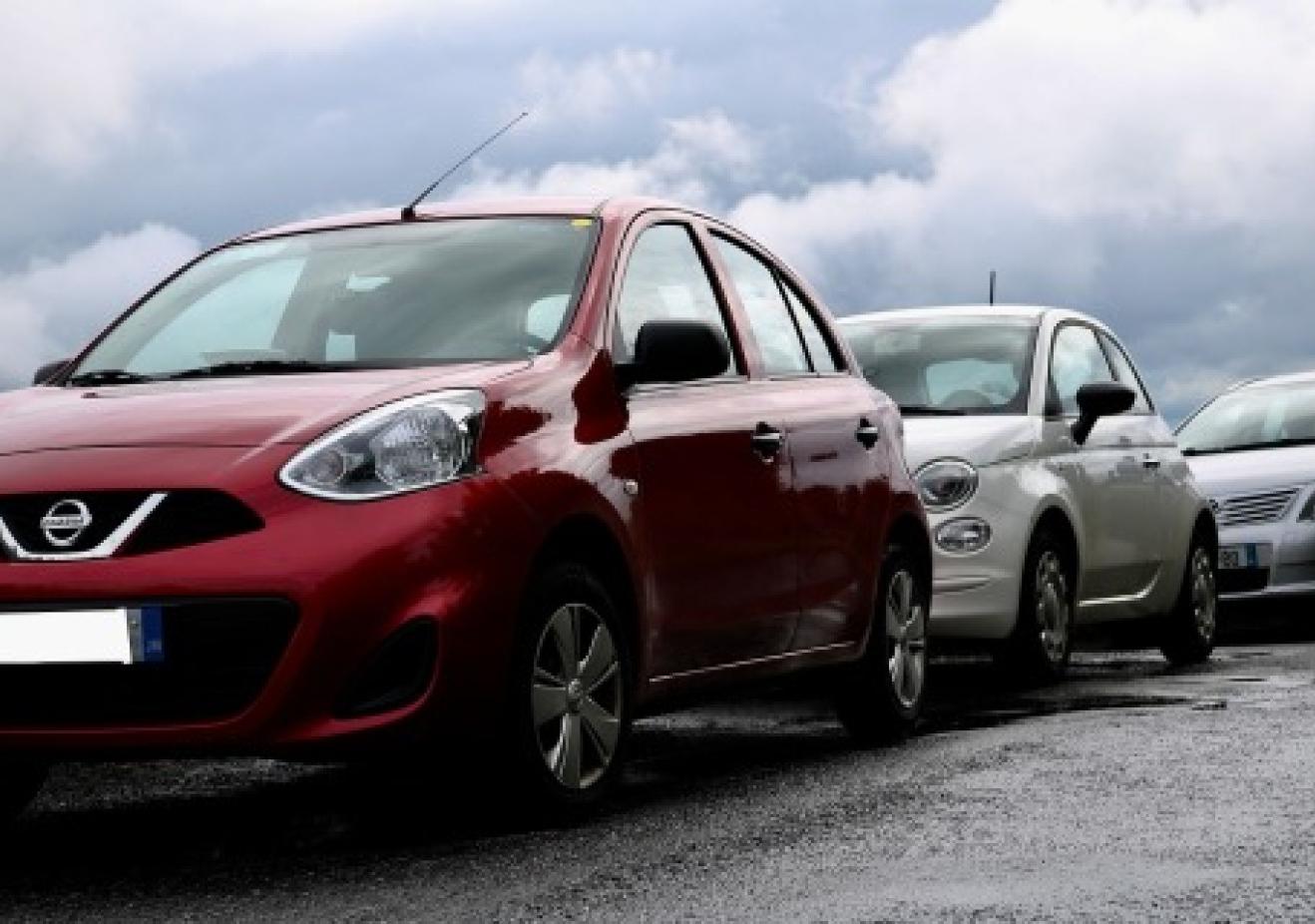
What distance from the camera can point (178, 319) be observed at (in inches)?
314

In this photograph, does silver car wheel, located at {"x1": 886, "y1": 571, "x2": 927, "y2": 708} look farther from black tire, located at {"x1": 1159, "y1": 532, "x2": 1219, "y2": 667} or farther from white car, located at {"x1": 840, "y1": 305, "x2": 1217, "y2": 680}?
black tire, located at {"x1": 1159, "y1": 532, "x2": 1219, "y2": 667}

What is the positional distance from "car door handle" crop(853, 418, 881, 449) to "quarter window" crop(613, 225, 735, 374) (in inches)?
31.9

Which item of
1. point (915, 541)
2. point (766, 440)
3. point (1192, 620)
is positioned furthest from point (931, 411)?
point (766, 440)

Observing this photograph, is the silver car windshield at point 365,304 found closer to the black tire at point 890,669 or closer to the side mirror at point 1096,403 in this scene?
the black tire at point 890,669

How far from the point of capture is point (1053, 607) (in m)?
12.2

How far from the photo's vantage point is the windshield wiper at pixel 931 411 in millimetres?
12211

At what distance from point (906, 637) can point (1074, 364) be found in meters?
4.09

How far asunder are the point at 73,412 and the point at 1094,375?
779 centimetres

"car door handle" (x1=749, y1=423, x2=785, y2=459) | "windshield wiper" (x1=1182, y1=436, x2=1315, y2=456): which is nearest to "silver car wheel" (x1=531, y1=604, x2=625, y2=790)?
"car door handle" (x1=749, y1=423, x2=785, y2=459)

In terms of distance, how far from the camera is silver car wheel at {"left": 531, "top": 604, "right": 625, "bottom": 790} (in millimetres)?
6871

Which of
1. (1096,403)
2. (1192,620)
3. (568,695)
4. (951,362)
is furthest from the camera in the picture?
(1192,620)

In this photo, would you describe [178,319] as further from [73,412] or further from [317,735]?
[317,735]

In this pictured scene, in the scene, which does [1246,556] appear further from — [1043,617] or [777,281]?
[777,281]

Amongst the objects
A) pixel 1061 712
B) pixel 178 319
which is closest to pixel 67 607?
pixel 178 319
